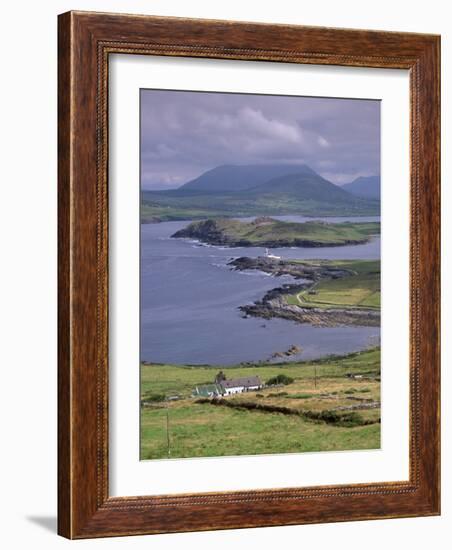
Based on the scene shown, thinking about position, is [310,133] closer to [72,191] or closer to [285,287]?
[285,287]

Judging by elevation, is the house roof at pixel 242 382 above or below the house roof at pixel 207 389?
above

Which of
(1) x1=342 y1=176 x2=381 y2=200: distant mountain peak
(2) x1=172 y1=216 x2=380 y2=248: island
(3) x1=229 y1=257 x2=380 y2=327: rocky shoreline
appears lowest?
(3) x1=229 y1=257 x2=380 y2=327: rocky shoreline

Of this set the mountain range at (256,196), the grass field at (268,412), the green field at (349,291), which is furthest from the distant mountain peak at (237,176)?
the grass field at (268,412)

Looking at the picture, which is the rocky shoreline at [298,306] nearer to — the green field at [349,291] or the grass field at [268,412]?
the green field at [349,291]

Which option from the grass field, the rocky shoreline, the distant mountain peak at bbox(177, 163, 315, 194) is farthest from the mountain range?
the grass field

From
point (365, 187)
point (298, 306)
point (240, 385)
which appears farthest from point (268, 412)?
point (365, 187)

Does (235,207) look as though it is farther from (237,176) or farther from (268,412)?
(268,412)

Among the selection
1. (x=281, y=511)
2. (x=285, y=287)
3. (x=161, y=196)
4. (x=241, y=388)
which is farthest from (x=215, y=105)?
(x=281, y=511)

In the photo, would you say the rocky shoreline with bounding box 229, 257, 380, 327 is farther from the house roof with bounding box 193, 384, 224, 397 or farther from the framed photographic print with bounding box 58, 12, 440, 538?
the house roof with bounding box 193, 384, 224, 397
